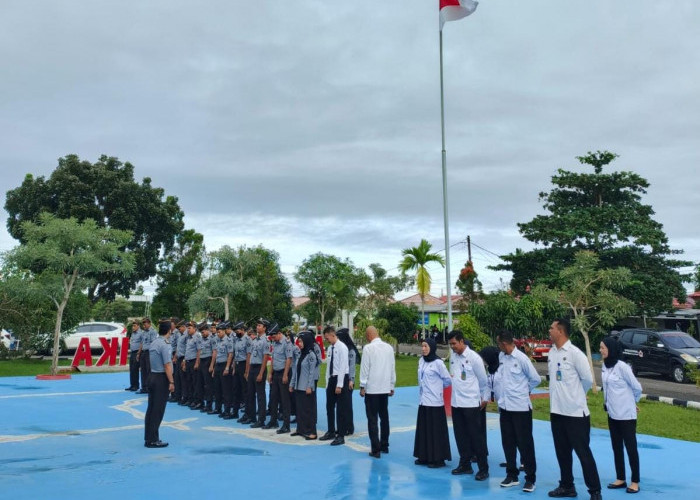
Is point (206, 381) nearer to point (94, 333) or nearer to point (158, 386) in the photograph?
point (158, 386)

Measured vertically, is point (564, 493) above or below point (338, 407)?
below

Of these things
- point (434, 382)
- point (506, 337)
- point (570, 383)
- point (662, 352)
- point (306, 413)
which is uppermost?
point (506, 337)

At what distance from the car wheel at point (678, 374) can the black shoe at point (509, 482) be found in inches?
532

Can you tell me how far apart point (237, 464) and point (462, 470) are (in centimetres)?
266

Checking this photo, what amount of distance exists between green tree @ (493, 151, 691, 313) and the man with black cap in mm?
20608

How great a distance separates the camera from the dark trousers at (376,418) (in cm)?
729

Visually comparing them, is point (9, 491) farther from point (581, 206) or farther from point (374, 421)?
point (581, 206)

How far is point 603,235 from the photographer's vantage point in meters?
28.1

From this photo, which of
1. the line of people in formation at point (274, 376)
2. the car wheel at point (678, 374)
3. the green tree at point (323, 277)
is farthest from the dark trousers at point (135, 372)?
the green tree at point (323, 277)

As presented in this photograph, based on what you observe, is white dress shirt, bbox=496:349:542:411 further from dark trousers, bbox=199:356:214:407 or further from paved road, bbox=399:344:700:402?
paved road, bbox=399:344:700:402

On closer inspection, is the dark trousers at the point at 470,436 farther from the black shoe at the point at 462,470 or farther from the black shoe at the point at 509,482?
the black shoe at the point at 509,482

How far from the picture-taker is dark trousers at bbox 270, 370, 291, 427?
9.03m

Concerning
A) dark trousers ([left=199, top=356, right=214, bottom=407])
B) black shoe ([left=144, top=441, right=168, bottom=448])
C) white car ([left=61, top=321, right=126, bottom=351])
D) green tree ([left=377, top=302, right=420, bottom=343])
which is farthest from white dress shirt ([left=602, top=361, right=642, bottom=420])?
green tree ([left=377, top=302, right=420, bottom=343])

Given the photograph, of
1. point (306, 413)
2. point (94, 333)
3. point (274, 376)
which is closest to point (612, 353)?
point (306, 413)
